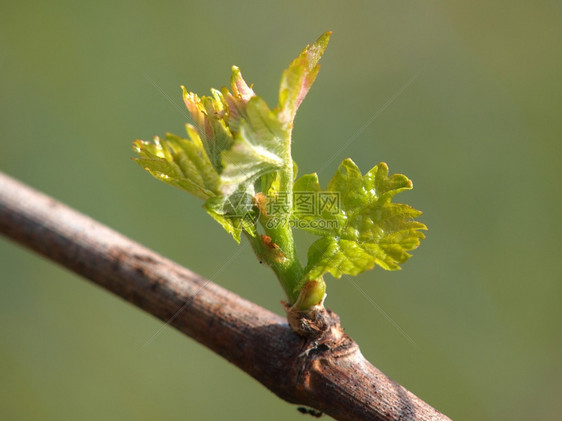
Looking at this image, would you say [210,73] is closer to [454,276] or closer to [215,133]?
[454,276]

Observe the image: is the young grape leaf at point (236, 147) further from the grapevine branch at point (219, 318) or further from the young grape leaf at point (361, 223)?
the grapevine branch at point (219, 318)

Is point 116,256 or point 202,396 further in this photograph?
point 202,396

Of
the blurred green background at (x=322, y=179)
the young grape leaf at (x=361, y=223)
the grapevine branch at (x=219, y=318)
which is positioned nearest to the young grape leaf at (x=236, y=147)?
the young grape leaf at (x=361, y=223)

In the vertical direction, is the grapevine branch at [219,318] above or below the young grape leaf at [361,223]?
below

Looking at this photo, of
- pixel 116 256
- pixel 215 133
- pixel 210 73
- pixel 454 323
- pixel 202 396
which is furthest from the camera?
pixel 210 73

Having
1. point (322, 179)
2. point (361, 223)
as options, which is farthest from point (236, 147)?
point (322, 179)

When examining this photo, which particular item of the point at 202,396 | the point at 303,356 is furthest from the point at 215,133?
the point at 202,396

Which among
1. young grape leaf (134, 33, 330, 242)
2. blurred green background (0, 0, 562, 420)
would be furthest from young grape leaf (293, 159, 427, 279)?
blurred green background (0, 0, 562, 420)
